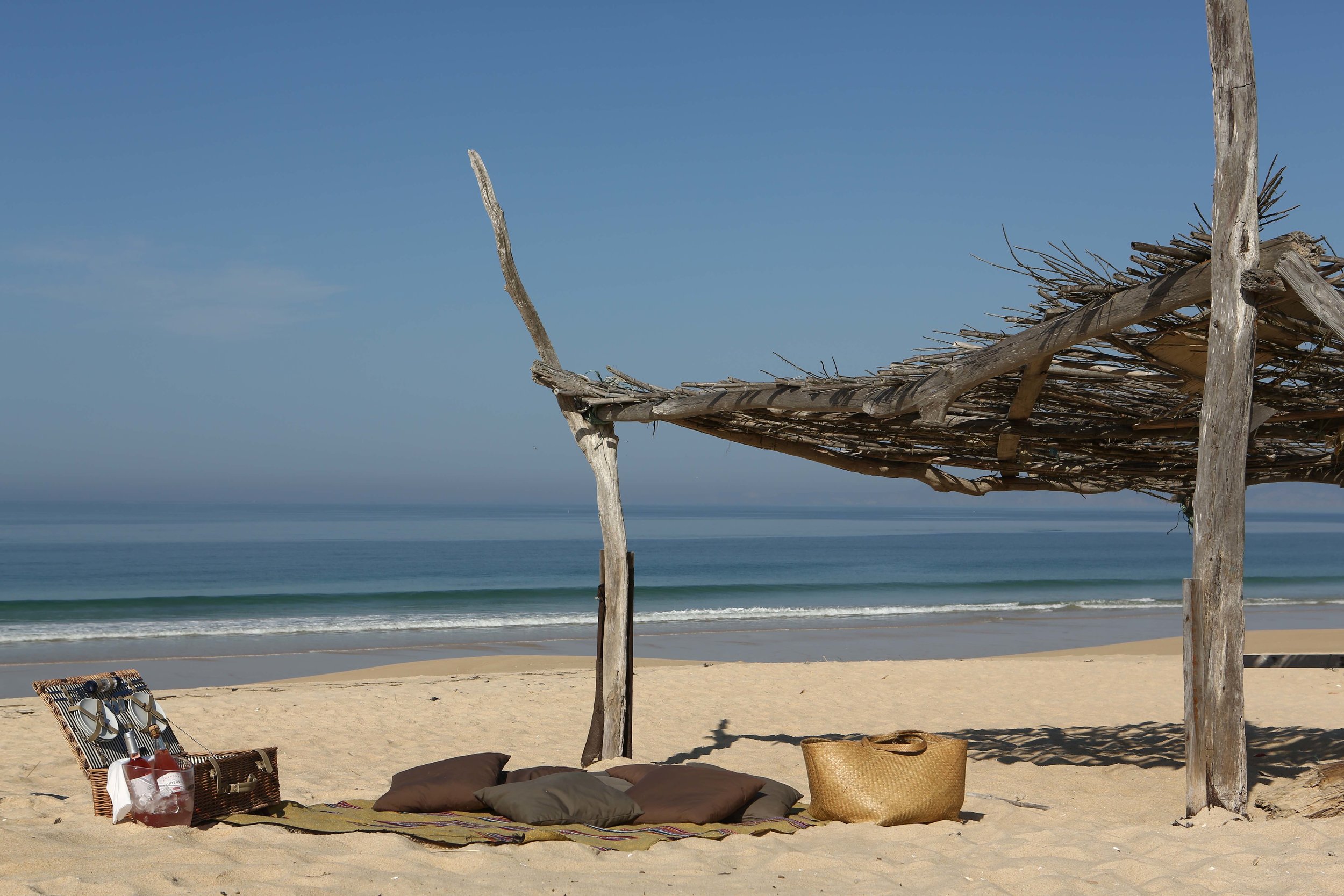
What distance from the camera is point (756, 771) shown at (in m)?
6.07

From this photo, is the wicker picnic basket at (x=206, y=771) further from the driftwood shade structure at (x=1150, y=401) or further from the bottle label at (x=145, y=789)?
the driftwood shade structure at (x=1150, y=401)

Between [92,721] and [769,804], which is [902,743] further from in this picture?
[92,721]

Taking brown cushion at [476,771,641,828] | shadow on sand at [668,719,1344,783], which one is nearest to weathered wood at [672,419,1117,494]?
shadow on sand at [668,719,1344,783]

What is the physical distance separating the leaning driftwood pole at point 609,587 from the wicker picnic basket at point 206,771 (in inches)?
76.4

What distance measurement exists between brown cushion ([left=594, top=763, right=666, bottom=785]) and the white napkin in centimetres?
222

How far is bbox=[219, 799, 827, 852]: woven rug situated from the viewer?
3889mm

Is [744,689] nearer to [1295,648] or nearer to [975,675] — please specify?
[975,675]

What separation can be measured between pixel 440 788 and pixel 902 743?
2203mm

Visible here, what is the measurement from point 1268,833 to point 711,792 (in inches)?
86.5

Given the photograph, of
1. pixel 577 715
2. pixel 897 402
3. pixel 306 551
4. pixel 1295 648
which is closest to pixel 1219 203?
pixel 897 402

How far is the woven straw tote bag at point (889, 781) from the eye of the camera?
4.28 m

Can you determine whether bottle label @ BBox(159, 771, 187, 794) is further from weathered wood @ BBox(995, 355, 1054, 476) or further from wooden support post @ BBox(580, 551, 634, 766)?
weathered wood @ BBox(995, 355, 1054, 476)

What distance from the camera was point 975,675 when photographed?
10.8 meters

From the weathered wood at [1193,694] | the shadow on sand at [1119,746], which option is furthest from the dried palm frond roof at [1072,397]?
the shadow on sand at [1119,746]
